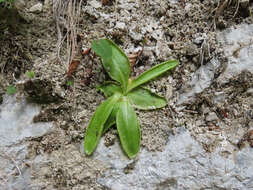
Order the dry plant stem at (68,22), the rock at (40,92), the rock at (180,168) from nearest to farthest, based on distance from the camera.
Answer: the rock at (180,168)
the rock at (40,92)
the dry plant stem at (68,22)

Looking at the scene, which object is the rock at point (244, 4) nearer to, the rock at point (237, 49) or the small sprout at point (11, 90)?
the rock at point (237, 49)

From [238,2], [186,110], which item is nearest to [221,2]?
[238,2]

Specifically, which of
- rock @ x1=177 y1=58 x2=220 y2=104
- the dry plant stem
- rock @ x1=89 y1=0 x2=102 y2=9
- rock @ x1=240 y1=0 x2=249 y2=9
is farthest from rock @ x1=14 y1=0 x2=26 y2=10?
rock @ x1=240 y1=0 x2=249 y2=9

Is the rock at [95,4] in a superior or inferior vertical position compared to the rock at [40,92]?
superior

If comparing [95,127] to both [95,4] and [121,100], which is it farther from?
[95,4]

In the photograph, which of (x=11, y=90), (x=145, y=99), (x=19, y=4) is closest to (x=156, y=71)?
(x=145, y=99)

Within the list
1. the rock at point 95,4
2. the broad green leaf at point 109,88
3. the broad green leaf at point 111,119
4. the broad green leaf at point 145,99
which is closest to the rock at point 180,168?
the broad green leaf at point 111,119
